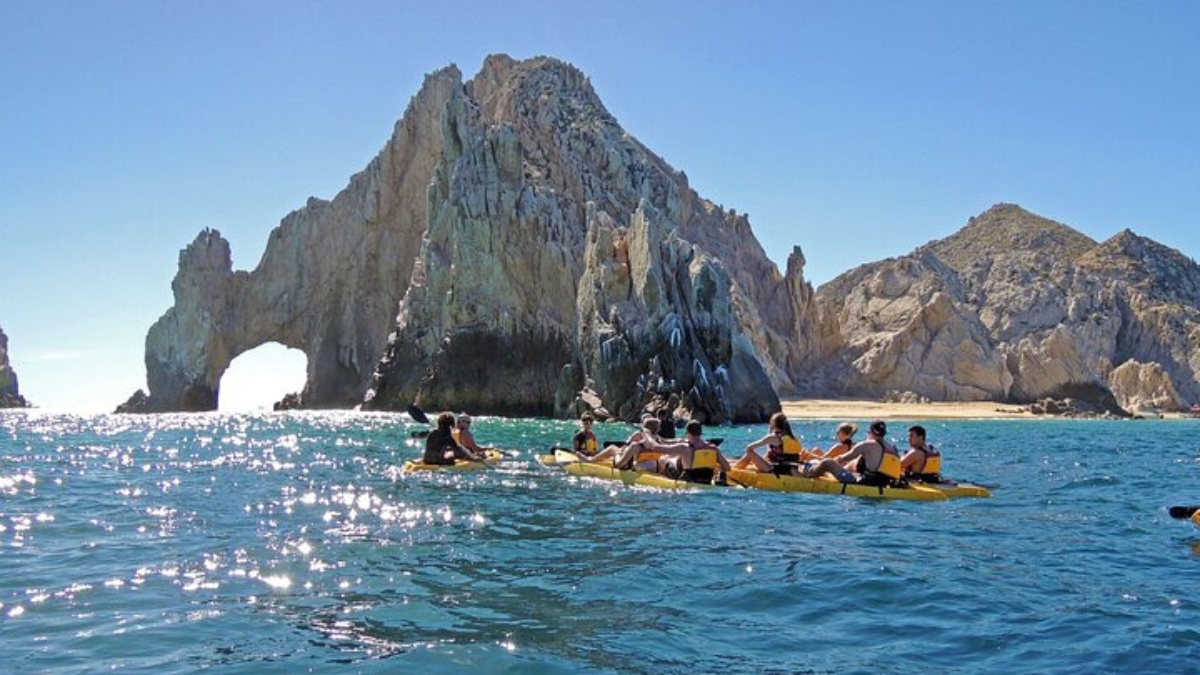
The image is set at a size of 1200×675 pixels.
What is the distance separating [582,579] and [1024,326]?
11336cm

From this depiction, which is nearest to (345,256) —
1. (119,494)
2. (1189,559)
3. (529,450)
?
(529,450)

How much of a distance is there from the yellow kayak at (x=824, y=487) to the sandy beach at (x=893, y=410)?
161 ft

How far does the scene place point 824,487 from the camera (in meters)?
22.2

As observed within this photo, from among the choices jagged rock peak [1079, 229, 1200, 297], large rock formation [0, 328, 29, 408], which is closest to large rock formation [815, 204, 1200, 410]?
jagged rock peak [1079, 229, 1200, 297]

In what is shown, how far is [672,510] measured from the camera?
64.7 feet

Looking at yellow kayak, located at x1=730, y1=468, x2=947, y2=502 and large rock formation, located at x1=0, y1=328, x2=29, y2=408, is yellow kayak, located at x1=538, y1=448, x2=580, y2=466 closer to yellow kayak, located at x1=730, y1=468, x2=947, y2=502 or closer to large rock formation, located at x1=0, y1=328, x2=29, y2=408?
yellow kayak, located at x1=730, y1=468, x2=947, y2=502

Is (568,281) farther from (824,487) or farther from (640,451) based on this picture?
(824,487)

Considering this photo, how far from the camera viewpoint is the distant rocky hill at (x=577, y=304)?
6259 cm

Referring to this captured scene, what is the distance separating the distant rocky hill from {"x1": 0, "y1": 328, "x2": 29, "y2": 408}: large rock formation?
1423 inches

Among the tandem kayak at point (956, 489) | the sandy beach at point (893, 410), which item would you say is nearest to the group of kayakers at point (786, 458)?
the tandem kayak at point (956, 489)

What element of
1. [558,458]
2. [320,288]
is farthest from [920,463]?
[320,288]

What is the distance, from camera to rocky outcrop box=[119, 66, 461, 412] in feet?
313

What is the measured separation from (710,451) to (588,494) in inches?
118

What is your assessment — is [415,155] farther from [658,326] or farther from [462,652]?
[462,652]
